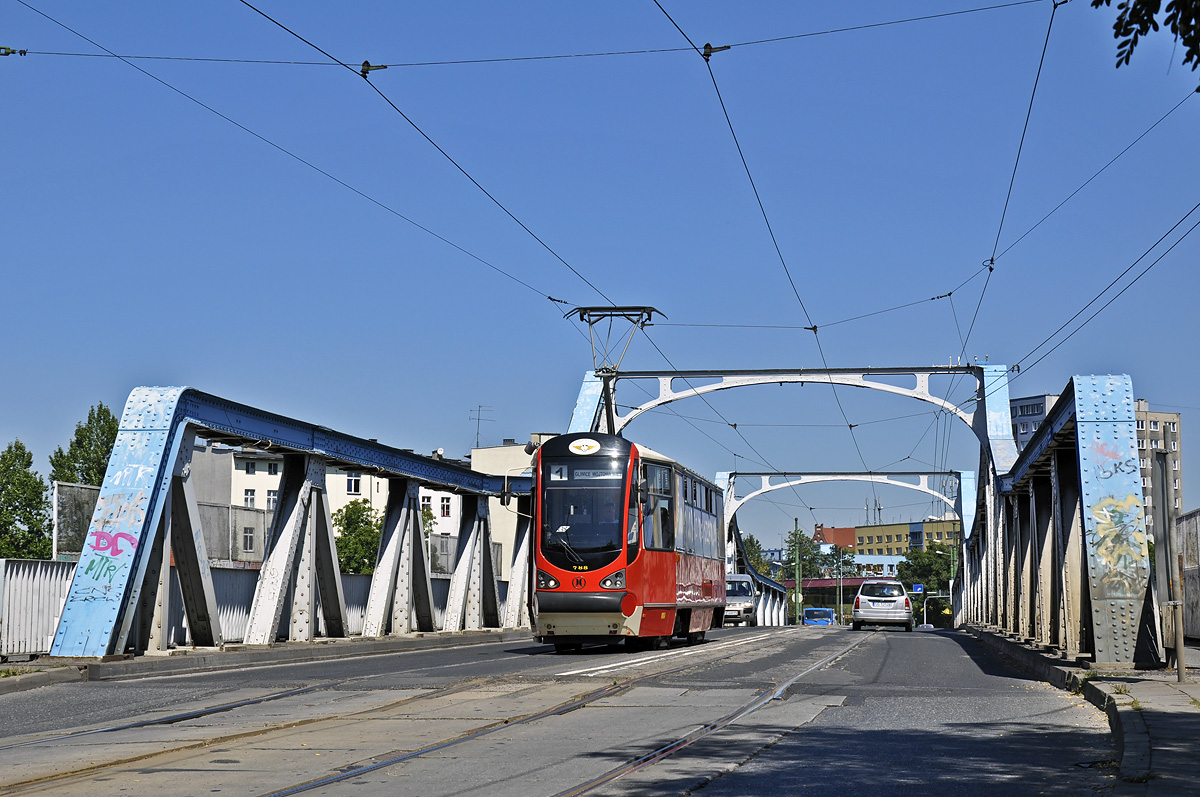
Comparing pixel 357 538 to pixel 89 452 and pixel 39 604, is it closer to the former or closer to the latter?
pixel 89 452

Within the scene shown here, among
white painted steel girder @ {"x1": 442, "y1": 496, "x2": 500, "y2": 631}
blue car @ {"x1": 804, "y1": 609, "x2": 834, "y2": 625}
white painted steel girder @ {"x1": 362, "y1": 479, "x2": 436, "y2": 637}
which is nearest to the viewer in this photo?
white painted steel girder @ {"x1": 362, "y1": 479, "x2": 436, "y2": 637}

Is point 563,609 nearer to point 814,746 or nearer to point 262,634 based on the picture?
point 262,634

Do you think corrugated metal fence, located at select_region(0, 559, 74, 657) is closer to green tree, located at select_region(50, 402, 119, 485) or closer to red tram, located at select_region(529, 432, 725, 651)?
red tram, located at select_region(529, 432, 725, 651)

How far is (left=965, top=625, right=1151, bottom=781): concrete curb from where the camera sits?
7.14 m

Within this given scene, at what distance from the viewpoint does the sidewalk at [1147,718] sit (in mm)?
6535

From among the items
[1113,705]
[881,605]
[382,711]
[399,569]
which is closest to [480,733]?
[382,711]

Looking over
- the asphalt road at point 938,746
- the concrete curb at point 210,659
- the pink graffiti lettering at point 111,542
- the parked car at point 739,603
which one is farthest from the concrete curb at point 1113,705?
the parked car at point 739,603

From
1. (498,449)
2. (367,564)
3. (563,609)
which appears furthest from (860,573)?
(563,609)

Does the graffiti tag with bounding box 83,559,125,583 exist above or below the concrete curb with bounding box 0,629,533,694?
above

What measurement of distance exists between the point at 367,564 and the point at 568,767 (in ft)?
234

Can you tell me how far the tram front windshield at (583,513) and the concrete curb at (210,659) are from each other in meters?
3.97

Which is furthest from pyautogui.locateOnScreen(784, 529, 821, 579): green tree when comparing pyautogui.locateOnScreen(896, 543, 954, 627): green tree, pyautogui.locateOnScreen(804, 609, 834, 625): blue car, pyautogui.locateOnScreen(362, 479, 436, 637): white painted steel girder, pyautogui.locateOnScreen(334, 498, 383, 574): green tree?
pyautogui.locateOnScreen(362, 479, 436, 637): white painted steel girder

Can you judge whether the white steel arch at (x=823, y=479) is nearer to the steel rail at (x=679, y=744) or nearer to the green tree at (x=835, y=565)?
the steel rail at (x=679, y=744)

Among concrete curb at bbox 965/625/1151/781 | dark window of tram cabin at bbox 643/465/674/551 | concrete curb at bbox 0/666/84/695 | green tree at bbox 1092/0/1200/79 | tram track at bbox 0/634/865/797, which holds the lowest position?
concrete curb at bbox 0/666/84/695
